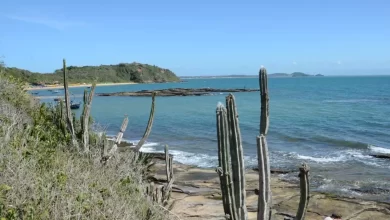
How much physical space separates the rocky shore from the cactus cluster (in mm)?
5898

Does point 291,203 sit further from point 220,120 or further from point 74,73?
point 74,73

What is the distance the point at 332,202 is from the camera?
44.3ft

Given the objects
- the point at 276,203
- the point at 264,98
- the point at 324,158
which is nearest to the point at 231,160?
the point at 264,98

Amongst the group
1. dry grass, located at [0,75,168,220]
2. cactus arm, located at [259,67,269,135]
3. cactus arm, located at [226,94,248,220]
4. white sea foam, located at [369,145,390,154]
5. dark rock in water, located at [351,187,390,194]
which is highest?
cactus arm, located at [259,67,269,135]

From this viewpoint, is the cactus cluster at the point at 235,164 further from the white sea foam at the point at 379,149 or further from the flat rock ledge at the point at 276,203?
the white sea foam at the point at 379,149

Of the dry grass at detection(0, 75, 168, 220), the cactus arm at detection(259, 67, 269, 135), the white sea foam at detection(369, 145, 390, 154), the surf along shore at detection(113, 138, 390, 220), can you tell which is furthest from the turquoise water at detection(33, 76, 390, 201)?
the cactus arm at detection(259, 67, 269, 135)

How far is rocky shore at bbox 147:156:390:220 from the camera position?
40.5 feet

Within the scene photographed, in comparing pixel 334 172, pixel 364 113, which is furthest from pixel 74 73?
pixel 334 172

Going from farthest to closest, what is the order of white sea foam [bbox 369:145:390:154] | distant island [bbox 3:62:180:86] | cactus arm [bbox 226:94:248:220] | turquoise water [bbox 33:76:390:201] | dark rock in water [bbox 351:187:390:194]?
distant island [bbox 3:62:180:86] < white sea foam [bbox 369:145:390:154] < turquoise water [bbox 33:76:390:201] < dark rock in water [bbox 351:187:390:194] < cactus arm [bbox 226:94:248:220]

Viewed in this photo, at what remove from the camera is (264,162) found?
5.97m

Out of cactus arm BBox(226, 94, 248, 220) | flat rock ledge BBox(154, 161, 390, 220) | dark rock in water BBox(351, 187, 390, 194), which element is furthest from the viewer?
dark rock in water BBox(351, 187, 390, 194)

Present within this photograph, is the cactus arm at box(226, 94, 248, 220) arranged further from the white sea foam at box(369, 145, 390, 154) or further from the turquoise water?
the white sea foam at box(369, 145, 390, 154)

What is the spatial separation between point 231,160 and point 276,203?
26.6 feet

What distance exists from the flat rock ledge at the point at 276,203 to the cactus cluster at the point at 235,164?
5898 mm
